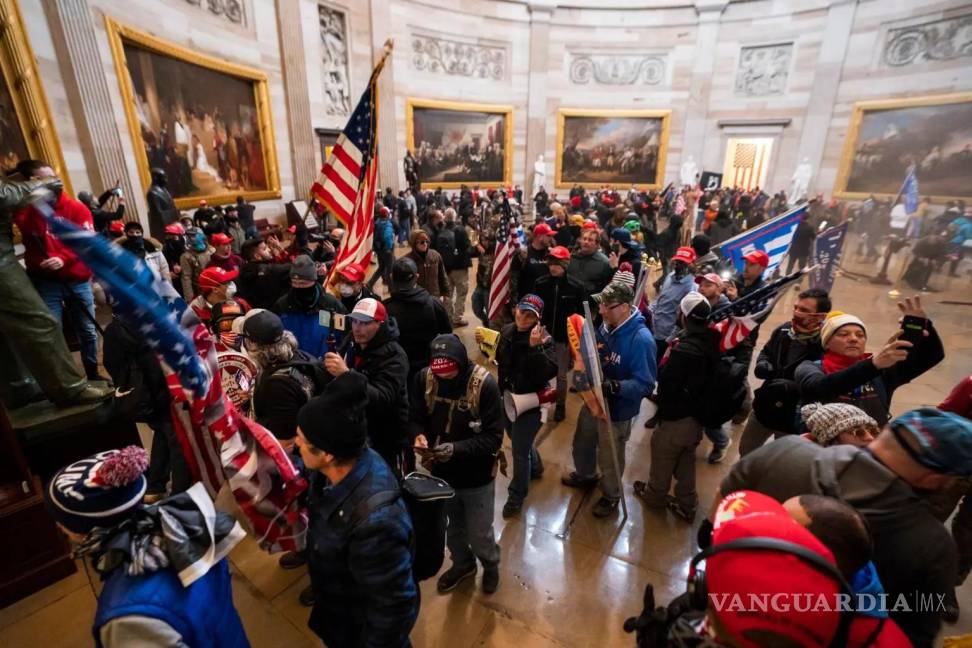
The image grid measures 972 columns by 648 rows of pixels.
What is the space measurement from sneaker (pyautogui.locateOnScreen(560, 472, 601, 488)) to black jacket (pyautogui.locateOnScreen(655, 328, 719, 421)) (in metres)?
1.07

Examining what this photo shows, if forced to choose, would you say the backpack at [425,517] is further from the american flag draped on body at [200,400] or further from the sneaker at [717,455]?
the sneaker at [717,455]

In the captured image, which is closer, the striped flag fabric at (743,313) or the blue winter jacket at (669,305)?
the striped flag fabric at (743,313)

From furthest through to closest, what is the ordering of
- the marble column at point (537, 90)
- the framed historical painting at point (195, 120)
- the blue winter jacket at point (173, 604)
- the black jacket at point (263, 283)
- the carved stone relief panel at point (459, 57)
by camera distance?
the marble column at point (537, 90) < the carved stone relief panel at point (459, 57) < the framed historical painting at point (195, 120) < the black jacket at point (263, 283) < the blue winter jacket at point (173, 604)

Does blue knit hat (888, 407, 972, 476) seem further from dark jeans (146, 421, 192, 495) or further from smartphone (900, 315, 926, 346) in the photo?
dark jeans (146, 421, 192, 495)

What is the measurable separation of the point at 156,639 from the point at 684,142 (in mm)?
25445

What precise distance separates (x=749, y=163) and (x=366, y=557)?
30050 mm

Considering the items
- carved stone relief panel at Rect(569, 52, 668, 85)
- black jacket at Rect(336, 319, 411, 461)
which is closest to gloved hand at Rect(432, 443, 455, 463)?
black jacket at Rect(336, 319, 411, 461)

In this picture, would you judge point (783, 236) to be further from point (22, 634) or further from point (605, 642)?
point (22, 634)

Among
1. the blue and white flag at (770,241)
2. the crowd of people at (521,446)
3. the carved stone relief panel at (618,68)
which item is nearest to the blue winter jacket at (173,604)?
the crowd of people at (521,446)

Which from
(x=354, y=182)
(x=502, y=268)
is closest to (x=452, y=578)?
(x=502, y=268)

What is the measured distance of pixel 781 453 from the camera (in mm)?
1912

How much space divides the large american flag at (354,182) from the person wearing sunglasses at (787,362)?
3.40m

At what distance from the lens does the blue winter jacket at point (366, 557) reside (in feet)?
5.31

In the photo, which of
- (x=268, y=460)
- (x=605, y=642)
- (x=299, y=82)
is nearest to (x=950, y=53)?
(x=299, y=82)
